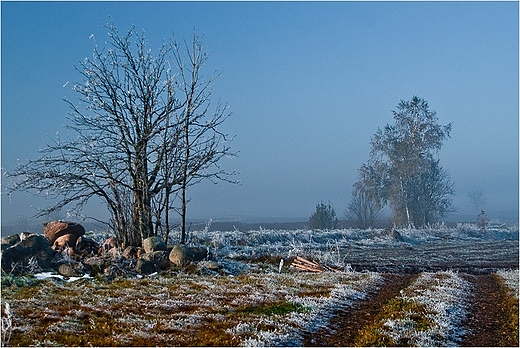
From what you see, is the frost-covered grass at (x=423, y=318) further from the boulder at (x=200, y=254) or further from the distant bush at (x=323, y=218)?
the distant bush at (x=323, y=218)

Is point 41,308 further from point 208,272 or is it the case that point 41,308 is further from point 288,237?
point 288,237

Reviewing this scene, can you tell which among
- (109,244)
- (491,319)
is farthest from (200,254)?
(491,319)

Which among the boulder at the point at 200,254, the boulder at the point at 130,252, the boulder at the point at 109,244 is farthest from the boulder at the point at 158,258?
the boulder at the point at 109,244

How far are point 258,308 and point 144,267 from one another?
19.3 feet

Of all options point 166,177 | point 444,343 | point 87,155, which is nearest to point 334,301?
point 444,343

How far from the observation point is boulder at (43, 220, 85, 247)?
1778 centimetres

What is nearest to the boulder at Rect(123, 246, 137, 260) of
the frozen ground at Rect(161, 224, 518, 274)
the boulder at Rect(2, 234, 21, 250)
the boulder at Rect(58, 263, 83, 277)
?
the boulder at Rect(58, 263, 83, 277)

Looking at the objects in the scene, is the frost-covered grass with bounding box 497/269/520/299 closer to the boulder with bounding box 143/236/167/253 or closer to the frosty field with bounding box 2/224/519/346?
the frosty field with bounding box 2/224/519/346

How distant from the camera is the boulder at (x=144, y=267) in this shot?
1455cm

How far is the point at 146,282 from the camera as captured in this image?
1291cm

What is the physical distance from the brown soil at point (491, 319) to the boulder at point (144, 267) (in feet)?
28.2

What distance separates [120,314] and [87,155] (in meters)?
9.84

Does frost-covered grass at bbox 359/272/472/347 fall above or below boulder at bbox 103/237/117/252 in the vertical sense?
below

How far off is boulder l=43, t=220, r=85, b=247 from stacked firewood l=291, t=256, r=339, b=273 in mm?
7612
